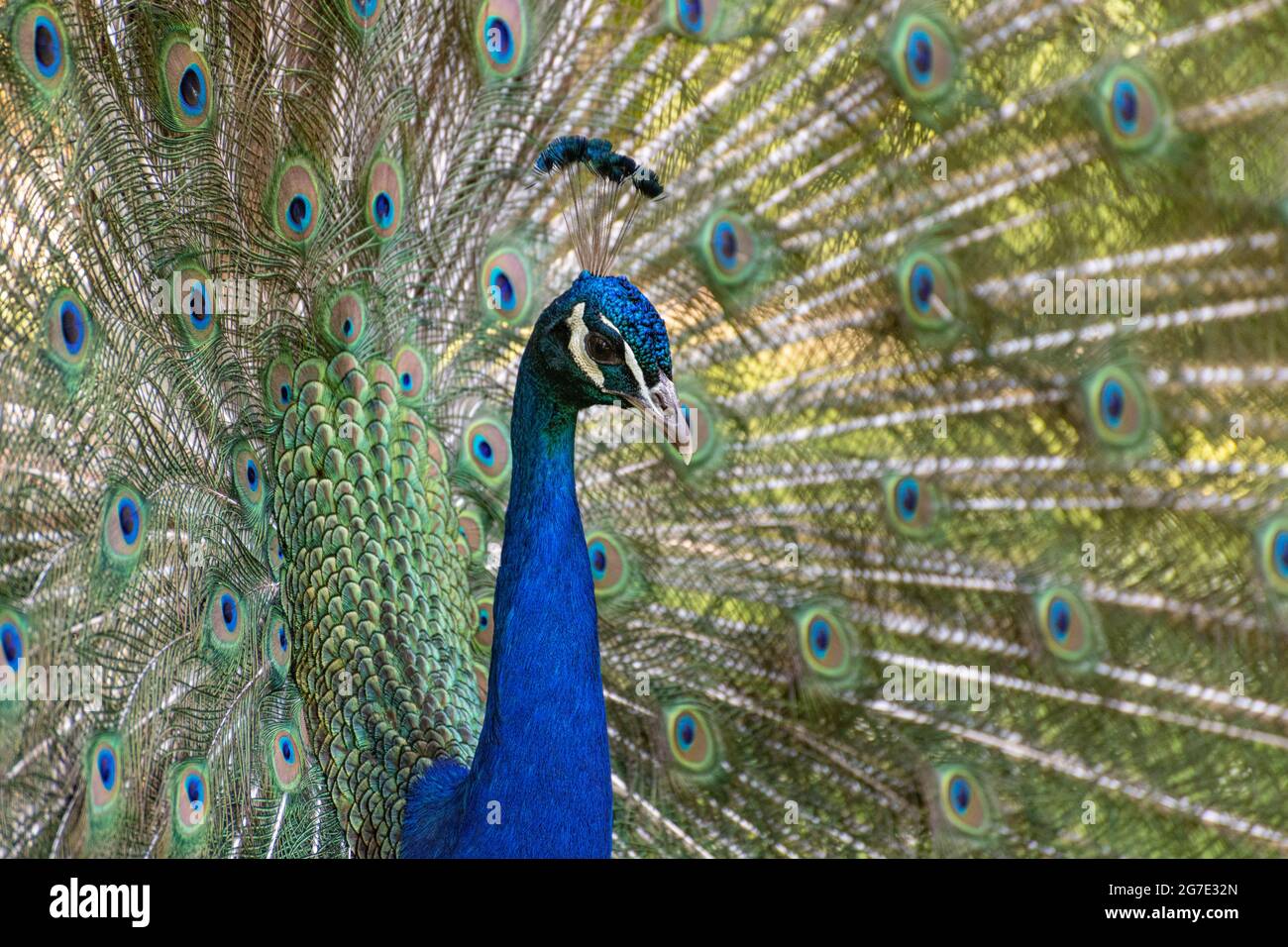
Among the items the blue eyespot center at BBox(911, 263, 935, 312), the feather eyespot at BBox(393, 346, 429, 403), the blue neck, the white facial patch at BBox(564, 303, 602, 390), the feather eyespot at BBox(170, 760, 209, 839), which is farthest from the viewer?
the blue eyespot center at BBox(911, 263, 935, 312)

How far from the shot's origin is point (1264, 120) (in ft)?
8.26

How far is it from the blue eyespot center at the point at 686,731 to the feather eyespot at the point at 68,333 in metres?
1.23

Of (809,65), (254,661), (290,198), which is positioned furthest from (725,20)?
(254,661)

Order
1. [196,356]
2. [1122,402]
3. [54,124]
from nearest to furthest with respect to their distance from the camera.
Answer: [54,124] < [196,356] < [1122,402]

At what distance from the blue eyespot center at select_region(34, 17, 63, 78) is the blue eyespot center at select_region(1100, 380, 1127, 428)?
5.90ft

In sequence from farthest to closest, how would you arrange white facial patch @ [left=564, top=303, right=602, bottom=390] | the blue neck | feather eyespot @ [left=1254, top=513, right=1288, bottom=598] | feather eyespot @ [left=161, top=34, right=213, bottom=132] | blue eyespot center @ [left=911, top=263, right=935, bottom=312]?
blue eyespot center @ [left=911, top=263, right=935, bottom=312] < feather eyespot @ [left=1254, top=513, right=1288, bottom=598] < feather eyespot @ [left=161, top=34, right=213, bottom=132] < the blue neck < white facial patch @ [left=564, top=303, right=602, bottom=390]

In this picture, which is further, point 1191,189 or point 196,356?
point 1191,189

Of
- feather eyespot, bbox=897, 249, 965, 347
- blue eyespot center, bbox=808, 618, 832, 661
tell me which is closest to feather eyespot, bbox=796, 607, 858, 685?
blue eyespot center, bbox=808, 618, 832, 661

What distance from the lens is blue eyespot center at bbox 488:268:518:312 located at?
104 inches

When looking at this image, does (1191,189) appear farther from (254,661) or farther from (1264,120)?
(254,661)

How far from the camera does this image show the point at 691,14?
261cm

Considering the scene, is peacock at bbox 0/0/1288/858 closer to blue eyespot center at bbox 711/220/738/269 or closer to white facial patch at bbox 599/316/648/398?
blue eyespot center at bbox 711/220/738/269

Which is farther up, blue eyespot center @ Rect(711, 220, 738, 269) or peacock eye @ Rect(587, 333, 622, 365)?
blue eyespot center @ Rect(711, 220, 738, 269)

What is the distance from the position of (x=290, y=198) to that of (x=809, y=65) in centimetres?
92
